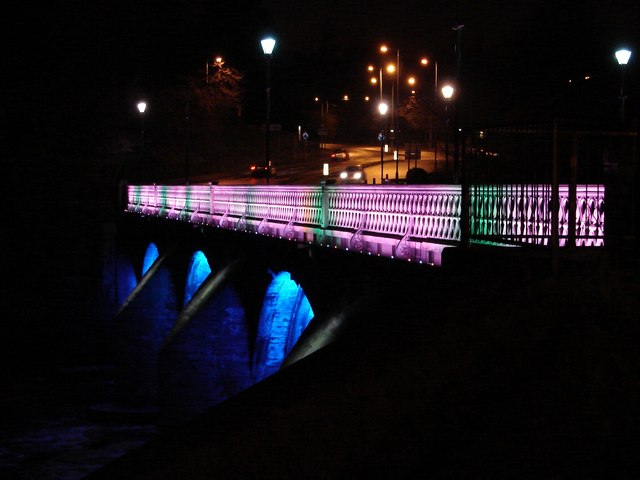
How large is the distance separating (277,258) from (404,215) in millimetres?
6000

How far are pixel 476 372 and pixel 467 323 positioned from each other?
1.93 feet

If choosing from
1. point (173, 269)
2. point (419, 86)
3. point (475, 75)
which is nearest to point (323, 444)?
point (173, 269)

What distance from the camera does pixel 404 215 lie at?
1368cm

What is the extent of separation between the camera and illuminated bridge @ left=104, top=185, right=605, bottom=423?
396 inches

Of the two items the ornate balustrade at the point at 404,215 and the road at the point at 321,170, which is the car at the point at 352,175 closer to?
the road at the point at 321,170

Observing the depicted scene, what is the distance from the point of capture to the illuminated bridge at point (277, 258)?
33.0 feet

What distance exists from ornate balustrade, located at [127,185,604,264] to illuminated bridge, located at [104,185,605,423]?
0.07 feet

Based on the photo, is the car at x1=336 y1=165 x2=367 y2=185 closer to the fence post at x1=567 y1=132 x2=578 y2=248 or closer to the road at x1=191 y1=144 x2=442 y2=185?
the road at x1=191 y1=144 x2=442 y2=185

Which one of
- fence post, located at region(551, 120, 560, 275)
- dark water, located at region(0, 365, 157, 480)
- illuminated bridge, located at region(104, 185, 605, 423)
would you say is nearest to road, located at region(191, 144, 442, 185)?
dark water, located at region(0, 365, 157, 480)

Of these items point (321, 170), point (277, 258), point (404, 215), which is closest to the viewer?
point (404, 215)

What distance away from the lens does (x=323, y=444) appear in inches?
285

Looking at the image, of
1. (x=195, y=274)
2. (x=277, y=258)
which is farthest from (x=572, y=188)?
(x=195, y=274)

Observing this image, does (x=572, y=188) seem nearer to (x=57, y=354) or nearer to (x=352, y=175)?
(x=57, y=354)

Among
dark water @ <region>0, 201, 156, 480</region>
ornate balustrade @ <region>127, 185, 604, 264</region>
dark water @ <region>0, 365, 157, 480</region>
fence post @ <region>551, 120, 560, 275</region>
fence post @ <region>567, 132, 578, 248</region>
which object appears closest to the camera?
fence post @ <region>551, 120, 560, 275</region>
